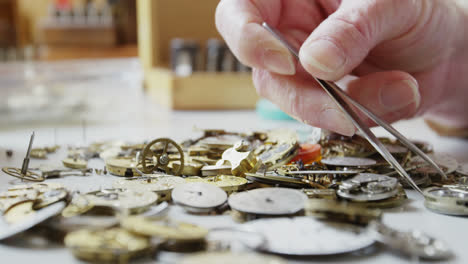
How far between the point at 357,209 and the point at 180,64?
1134 mm

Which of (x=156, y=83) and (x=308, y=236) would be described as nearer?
(x=308, y=236)

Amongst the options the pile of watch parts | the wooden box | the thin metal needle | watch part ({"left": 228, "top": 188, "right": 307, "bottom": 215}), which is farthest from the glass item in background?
watch part ({"left": 228, "top": 188, "right": 307, "bottom": 215})

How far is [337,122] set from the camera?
2.27 feet

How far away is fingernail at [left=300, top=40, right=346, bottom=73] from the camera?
627 millimetres

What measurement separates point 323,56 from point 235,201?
0.24 meters

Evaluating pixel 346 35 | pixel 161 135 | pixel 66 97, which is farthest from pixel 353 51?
pixel 66 97

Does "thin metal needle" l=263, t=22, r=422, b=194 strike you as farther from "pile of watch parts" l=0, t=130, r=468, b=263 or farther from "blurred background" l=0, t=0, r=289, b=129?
"blurred background" l=0, t=0, r=289, b=129

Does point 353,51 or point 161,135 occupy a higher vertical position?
point 353,51

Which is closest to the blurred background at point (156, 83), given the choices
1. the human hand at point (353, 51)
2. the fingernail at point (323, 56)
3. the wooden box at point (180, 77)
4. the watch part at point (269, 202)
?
the wooden box at point (180, 77)

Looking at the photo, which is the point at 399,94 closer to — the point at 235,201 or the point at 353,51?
the point at 353,51

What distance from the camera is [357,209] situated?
469 millimetres

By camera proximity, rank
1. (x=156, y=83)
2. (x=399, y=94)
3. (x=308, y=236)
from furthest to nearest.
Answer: (x=156, y=83)
(x=399, y=94)
(x=308, y=236)

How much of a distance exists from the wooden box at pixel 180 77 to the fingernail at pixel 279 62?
0.69 metres

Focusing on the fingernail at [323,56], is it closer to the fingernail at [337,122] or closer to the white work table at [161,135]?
the fingernail at [337,122]
